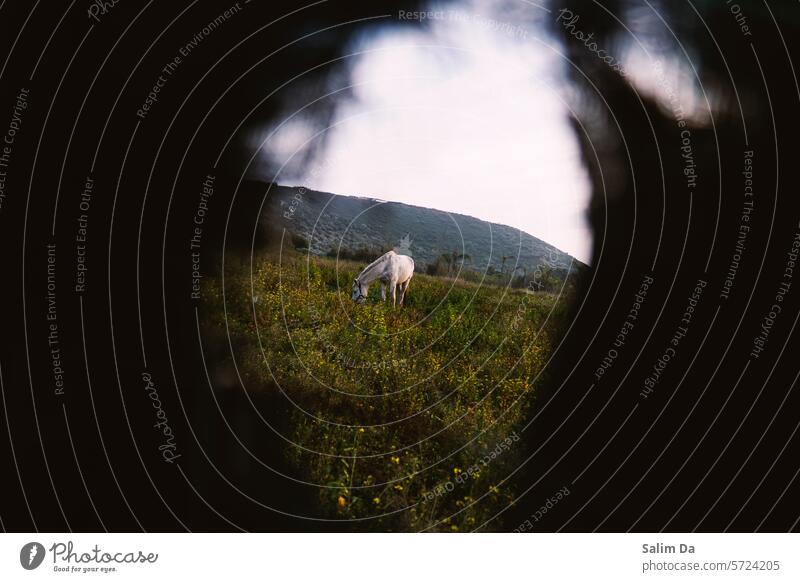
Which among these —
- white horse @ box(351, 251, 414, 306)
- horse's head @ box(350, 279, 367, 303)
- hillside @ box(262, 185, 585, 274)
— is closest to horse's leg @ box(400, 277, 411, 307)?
white horse @ box(351, 251, 414, 306)

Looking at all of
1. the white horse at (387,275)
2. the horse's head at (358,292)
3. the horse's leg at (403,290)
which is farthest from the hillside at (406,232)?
the horse's head at (358,292)

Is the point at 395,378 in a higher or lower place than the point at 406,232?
lower

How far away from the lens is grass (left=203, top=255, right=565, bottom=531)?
582 centimetres

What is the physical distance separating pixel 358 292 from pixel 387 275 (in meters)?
0.31

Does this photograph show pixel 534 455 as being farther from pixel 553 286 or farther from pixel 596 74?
pixel 596 74

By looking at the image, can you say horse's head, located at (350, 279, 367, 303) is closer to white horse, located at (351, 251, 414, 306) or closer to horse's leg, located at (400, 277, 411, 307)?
white horse, located at (351, 251, 414, 306)

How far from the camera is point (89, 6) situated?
5.44m

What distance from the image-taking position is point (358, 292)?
614cm

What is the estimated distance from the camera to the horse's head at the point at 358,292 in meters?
6.10

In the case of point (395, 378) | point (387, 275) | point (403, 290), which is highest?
point (387, 275)

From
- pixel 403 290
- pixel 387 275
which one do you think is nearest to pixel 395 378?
pixel 403 290

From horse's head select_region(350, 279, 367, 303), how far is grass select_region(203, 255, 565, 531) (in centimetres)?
6

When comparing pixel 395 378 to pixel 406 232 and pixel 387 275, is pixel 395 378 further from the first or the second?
pixel 406 232

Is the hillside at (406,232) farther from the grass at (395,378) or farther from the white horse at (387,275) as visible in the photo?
the grass at (395,378)
